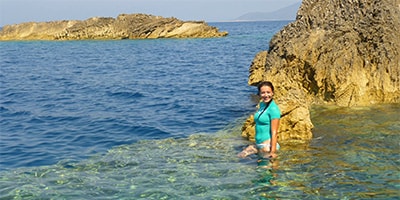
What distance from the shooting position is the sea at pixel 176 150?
9.45 metres

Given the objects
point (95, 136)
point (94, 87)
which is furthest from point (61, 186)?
point (94, 87)

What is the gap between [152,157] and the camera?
12203mm

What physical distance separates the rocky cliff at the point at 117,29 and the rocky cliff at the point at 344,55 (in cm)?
8009

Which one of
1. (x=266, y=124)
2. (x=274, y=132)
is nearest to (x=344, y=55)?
(x=266, y=124)

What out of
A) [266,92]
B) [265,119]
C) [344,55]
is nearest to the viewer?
[266,92]

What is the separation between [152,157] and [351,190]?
572 cm

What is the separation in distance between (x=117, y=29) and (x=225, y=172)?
96358 mm

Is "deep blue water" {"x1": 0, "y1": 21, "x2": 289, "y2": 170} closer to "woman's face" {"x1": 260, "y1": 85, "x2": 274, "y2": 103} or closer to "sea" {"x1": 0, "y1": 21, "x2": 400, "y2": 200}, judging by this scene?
"sea" {"x1": 0, "y1": 21, "x2": 400, "y2": 200}

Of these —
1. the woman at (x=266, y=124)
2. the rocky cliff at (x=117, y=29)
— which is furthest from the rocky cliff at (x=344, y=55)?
the rocky cliff at (x=117, y=29)

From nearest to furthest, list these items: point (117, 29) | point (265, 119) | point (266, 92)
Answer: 1. point (266, 92)
2. point (265, 119)
3. point (117, 29)

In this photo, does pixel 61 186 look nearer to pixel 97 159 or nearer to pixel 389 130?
pixel 97 159

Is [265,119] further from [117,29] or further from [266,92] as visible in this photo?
[117,29]

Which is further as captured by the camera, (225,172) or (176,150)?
(176,150)

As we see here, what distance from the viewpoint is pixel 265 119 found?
10.5 metres
